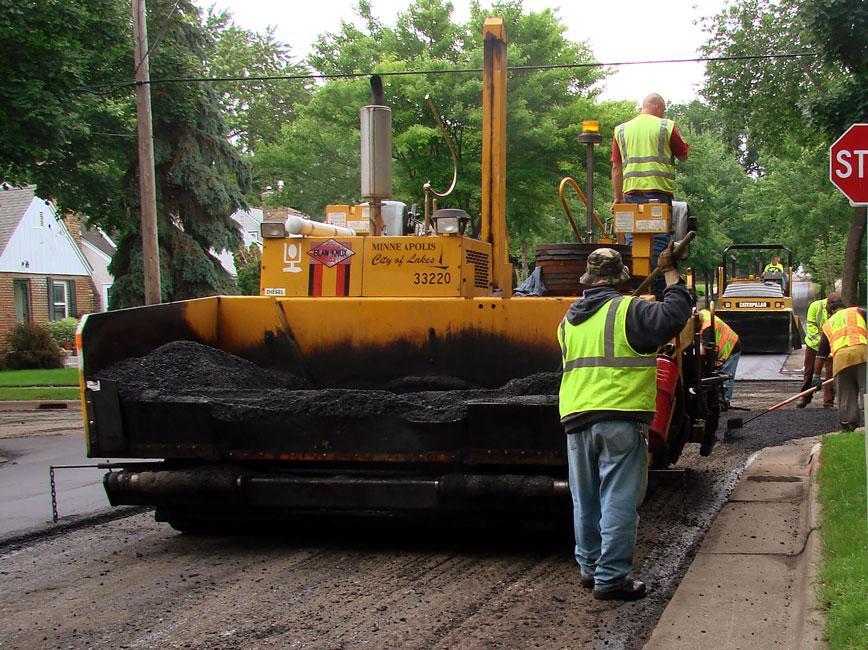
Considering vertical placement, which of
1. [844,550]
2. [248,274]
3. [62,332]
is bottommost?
[844,550]

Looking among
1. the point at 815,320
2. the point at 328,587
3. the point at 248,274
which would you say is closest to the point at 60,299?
the point at 248,274

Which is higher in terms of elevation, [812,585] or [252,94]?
[252,94]

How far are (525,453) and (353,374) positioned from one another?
184 cm

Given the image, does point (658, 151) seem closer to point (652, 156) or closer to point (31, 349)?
point (652, 156)

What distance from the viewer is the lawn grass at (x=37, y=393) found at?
18.9 meters

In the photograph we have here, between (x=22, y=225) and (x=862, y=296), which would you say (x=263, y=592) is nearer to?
(x=22, y=225)

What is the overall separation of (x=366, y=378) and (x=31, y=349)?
79.3 ft

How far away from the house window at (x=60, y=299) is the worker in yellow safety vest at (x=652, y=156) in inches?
1131

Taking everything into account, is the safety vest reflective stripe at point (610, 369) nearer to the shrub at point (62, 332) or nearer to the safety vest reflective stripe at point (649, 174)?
the safety vest reflective stripe at point (649, 174)

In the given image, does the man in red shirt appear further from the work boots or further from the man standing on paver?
the man standing on paver

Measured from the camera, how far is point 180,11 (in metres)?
24.3

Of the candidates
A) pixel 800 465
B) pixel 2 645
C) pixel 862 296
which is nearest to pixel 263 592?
pixel 2 645

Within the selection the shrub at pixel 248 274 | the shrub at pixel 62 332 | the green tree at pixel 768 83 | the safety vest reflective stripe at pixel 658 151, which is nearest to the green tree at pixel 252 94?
the shrub at pixel 248 274

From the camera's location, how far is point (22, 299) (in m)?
32.2
